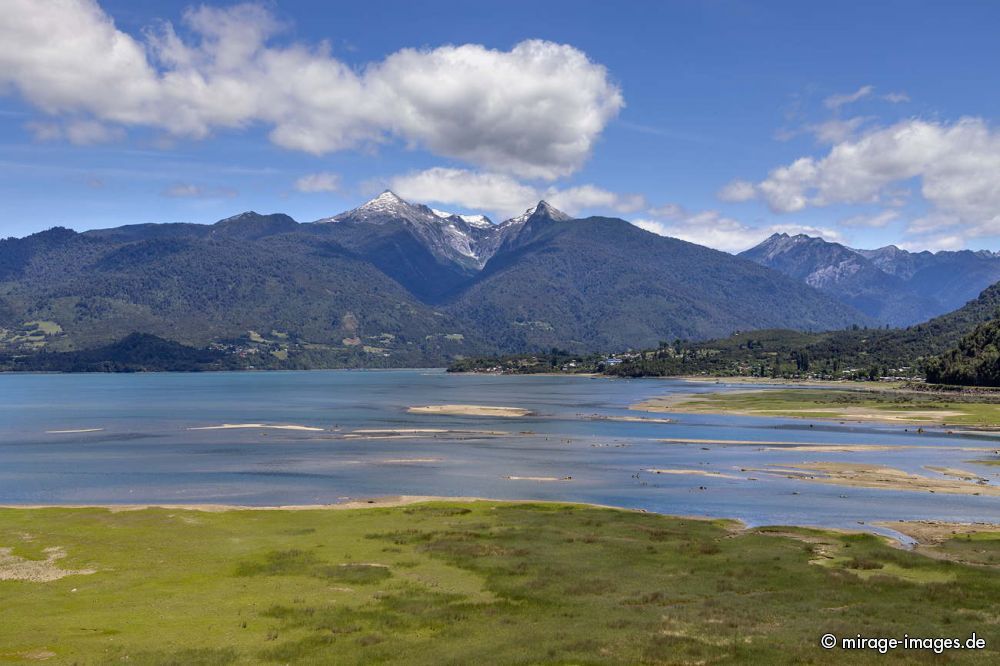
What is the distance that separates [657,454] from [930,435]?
59.3 m

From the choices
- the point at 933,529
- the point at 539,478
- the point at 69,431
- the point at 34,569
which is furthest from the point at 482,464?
the point at 69,431

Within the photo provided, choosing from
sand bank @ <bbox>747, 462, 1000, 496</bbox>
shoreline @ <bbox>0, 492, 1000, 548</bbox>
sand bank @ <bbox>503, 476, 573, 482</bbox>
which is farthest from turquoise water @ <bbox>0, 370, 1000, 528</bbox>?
sand bank @ <bbox>747, 462, 1000, 496</bbox>

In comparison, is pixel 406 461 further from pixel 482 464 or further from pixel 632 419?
pixel 632 419

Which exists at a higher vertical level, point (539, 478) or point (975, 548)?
point (975, 548)

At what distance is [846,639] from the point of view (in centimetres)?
3484

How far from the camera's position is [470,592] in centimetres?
4500

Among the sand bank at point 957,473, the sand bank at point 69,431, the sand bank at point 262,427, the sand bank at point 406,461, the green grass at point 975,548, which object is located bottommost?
the sand bank at point 69,431

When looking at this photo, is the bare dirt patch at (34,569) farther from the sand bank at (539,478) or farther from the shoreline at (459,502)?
the sand bank at (539,478)

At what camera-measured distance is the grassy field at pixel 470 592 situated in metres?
34.9

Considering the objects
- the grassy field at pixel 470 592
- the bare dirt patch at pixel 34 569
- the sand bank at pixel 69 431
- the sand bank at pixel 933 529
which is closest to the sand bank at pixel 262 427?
the sand bank at pixel 69 431

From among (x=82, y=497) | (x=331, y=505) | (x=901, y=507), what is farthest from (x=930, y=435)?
(x=82, y=497)

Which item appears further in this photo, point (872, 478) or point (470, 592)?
point (872, 478)

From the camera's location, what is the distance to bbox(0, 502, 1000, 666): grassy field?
115 feet

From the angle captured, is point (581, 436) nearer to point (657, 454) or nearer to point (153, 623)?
point (657, 454)
